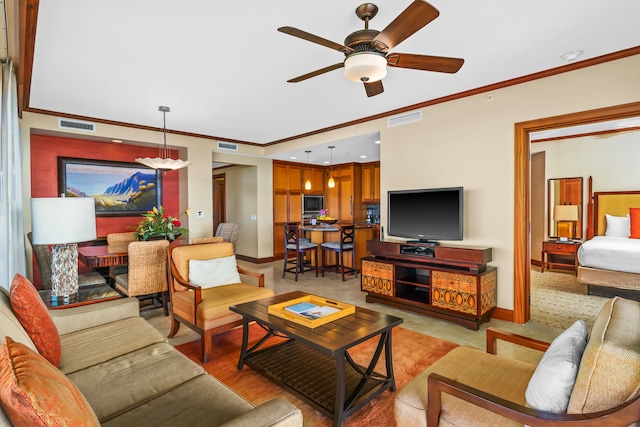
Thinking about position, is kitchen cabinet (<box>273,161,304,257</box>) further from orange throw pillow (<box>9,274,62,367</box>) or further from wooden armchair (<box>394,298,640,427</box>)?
wooden armchair (<box>394,298,640,427</box>)

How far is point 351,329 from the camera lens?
209 cm

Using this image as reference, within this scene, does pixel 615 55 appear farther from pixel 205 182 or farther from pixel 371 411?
pixel 205 182

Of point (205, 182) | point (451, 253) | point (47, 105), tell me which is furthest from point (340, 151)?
point (47, 105)

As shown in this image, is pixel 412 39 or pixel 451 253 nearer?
pixel 412 39

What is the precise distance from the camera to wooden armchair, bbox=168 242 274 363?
2.77 meters

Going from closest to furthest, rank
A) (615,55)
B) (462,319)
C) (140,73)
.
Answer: (615,55) < (140,73) < (462,319)

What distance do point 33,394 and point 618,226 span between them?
774 centimetres

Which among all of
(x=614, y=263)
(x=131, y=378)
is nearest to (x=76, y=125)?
(x=131, y=378)

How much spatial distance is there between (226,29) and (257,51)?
390 millimetres

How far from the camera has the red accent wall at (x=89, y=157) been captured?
16.1ft

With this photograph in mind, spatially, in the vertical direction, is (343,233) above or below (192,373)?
above

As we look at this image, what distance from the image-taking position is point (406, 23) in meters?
1.83

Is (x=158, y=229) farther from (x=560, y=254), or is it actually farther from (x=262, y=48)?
(x=560, y=254)

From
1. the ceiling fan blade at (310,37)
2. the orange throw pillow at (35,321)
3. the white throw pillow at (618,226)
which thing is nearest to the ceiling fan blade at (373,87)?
the ceiling fan blade at (310,37)
